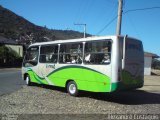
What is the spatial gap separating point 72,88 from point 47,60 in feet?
9.44

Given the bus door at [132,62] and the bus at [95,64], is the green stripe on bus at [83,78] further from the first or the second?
the bus door at [132,62]

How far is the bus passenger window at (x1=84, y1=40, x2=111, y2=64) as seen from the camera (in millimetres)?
13297

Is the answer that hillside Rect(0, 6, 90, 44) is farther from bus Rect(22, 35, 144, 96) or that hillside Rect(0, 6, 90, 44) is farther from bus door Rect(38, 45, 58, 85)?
bus Rect(22, 35, 144, 96)

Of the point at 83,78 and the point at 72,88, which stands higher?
the point at 83,78

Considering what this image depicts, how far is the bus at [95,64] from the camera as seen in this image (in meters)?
13.0

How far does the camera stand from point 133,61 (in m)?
13.9

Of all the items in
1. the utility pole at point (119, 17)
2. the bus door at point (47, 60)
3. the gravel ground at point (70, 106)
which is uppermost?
the utility pole at point (119, 17)

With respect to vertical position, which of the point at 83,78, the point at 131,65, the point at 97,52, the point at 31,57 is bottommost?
the point at 83,78

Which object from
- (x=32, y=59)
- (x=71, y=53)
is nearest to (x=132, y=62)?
(x=71, y=53)

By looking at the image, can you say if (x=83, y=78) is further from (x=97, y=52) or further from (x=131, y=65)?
(x=131, y=65)

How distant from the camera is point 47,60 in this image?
57.3 feet

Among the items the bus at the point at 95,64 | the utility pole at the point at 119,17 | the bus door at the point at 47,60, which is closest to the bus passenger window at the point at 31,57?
the bus door at the point at 47,60

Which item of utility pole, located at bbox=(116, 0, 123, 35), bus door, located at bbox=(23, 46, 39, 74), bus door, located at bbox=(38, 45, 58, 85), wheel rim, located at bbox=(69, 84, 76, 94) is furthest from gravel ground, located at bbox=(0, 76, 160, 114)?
utility pole, located at bbox=(116, 0, 123, 35)

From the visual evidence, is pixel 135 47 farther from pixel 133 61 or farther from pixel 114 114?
pixel 114 114
